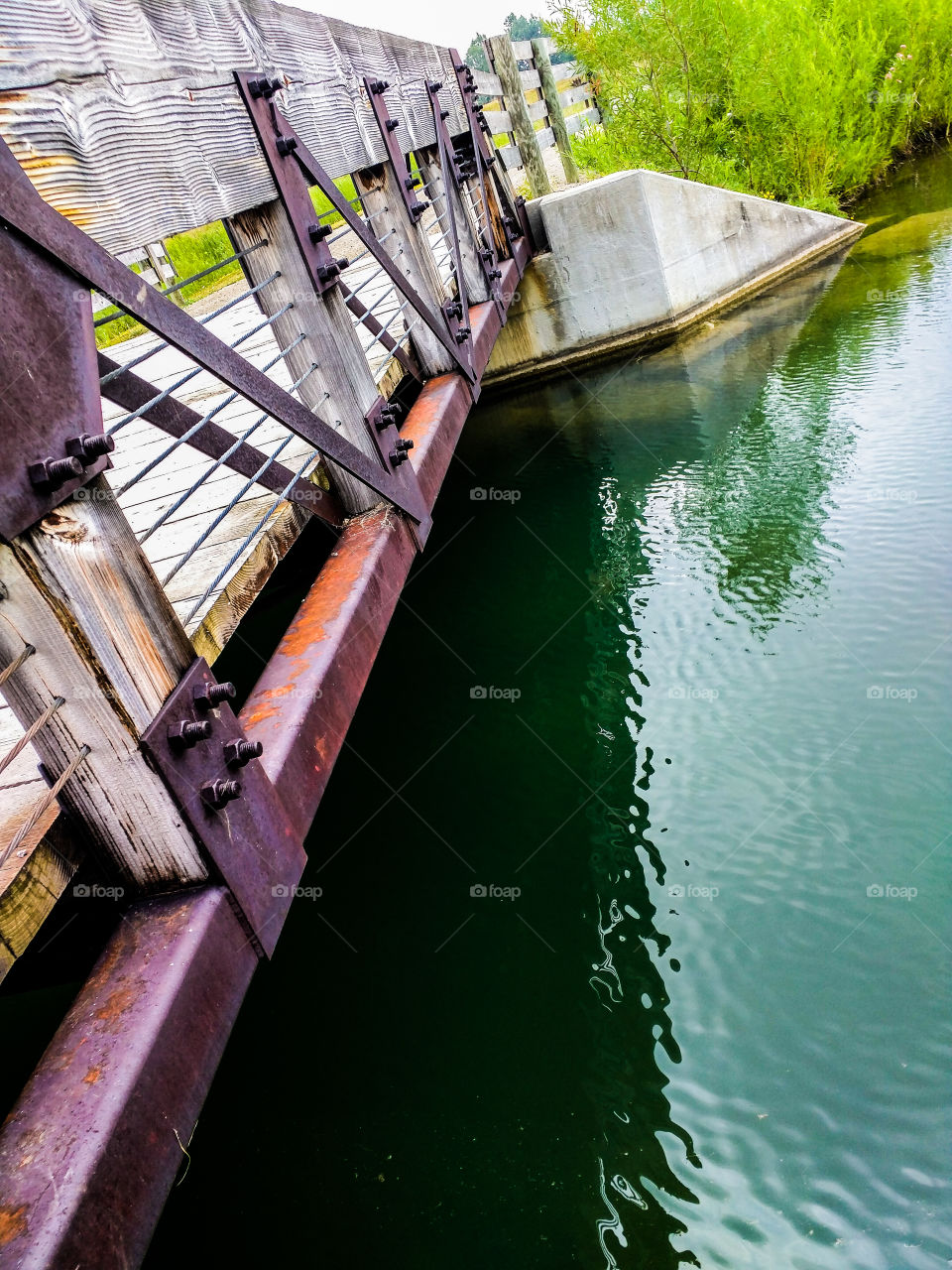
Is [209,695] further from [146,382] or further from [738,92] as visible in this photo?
Answer: [738,92]

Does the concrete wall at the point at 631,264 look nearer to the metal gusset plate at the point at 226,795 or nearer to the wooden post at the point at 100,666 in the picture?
the metal gusset plate at the point at 226,795

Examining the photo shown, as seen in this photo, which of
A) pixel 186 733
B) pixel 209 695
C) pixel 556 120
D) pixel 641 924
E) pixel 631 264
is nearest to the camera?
pixel 186 733

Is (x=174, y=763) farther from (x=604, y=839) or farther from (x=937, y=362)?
(x=937, y=362)

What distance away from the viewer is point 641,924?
3.50m

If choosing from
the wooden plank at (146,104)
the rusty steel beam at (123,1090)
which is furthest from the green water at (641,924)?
the wooden plank at (146,104)

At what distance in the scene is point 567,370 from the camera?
32.1 feet

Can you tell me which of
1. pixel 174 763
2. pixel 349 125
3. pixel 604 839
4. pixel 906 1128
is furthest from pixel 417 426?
pixel 906 1128

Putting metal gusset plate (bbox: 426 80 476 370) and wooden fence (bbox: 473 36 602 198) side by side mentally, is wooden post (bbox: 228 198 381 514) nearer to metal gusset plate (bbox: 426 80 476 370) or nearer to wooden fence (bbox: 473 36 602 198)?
metal gusset plate (bbox: 426 80 476 370)

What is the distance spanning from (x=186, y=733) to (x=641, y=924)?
240cm

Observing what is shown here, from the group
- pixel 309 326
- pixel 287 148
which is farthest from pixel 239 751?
pixel 287 148

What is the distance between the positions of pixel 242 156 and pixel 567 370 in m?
7.69

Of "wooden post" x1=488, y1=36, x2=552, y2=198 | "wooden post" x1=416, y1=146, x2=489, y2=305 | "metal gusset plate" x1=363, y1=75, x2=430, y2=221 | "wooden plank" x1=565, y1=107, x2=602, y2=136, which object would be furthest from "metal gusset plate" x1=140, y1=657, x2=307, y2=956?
"wooden plank" x1=565, y1=107, x2=602, y2=136

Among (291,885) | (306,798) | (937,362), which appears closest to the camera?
(291,885)

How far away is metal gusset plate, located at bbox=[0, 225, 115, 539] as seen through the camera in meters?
1.30
